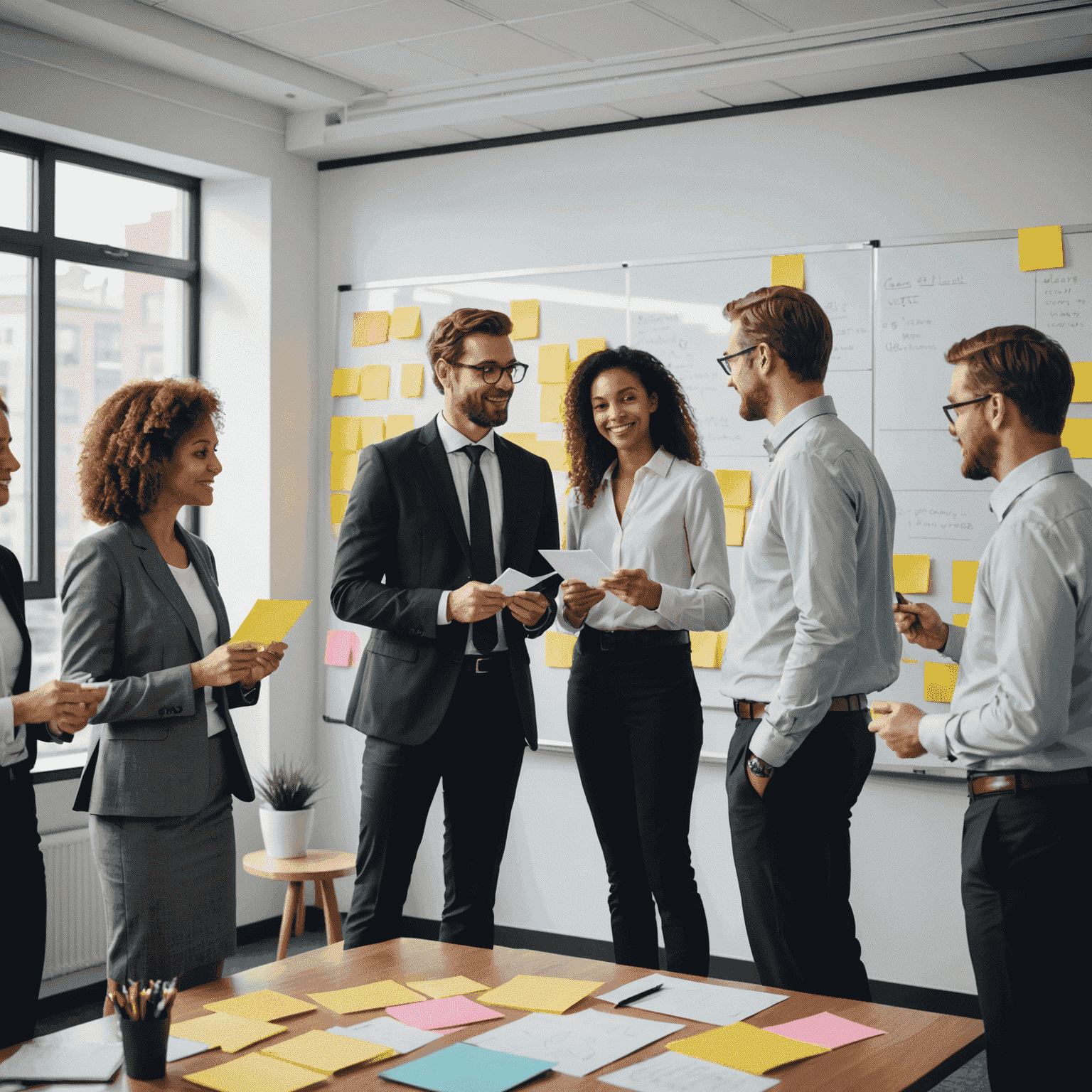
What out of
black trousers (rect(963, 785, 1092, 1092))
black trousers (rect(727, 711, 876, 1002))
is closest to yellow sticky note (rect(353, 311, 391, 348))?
black trousers (rect(727, 711, 876, 1002))

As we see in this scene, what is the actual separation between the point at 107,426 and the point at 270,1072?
144cm

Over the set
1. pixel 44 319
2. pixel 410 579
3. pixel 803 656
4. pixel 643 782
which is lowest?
pixel 643 782

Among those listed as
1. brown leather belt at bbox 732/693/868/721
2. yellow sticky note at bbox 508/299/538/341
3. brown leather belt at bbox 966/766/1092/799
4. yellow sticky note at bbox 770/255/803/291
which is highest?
yellow sticky note at bbox 770/255/803/291

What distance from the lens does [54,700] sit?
2178mm

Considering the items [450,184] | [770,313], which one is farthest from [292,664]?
[770,313]

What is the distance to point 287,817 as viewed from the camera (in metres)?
4.21

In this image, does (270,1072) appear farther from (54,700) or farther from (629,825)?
(629,825)

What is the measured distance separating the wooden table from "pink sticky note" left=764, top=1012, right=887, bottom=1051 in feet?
0.05

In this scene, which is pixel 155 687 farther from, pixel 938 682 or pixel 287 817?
pixel 938 682

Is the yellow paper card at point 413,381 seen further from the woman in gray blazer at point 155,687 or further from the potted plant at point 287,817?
the woman in gray blazer at point 155,687

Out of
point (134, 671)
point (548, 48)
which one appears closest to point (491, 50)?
point (548, 48)

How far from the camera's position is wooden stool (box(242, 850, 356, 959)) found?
407cm

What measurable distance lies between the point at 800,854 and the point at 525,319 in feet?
8.32

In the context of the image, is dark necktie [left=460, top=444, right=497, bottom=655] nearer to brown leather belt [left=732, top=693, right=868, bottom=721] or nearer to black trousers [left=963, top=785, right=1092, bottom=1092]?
brown leather belt [left=732, top=693, right=868, bottom=721]
